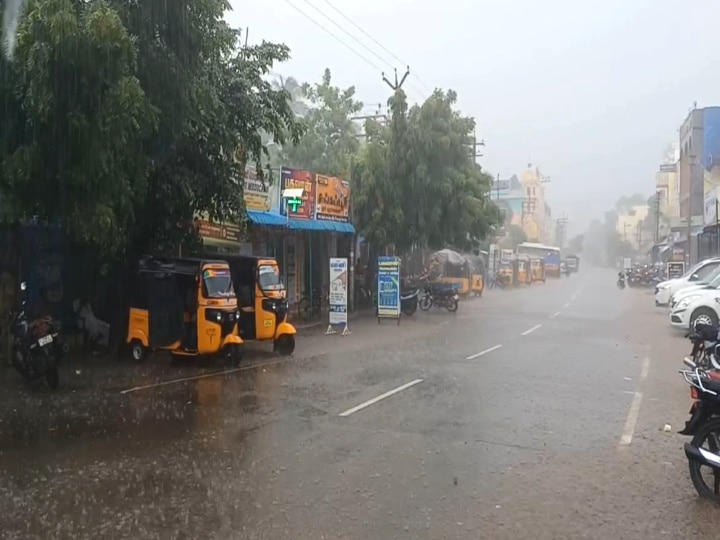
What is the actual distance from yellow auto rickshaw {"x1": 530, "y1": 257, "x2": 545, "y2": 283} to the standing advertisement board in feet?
138

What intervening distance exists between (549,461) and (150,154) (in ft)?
27.9

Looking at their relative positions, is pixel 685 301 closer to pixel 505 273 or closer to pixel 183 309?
pixel 183 309

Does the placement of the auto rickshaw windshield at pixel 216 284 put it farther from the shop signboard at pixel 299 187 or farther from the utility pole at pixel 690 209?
the utility pole at pixel 690 209

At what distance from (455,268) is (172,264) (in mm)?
25121

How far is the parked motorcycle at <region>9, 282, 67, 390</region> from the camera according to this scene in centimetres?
→ 1073

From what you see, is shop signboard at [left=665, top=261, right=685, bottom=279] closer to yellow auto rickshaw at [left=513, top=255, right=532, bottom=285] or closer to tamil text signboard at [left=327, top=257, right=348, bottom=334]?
yellow auto rickshaw at [left=513, top=255, right=532, bottom=285]

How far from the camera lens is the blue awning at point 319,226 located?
2181 centimetres

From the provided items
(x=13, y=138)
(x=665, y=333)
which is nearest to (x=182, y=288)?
(x=13, y=138)

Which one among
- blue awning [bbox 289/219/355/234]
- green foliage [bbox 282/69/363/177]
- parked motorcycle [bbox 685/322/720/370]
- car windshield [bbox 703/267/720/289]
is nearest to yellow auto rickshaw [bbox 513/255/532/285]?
green foliage [bbox 282/69/363/177]

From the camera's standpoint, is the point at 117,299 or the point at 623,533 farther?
the point at 117,299

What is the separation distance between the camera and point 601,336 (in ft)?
63.1

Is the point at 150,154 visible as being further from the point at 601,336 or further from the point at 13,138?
the point at 601,336

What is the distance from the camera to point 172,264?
529 inches

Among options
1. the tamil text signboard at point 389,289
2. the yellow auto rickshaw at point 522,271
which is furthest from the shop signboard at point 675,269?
the tamil text signboard at point 389,289
